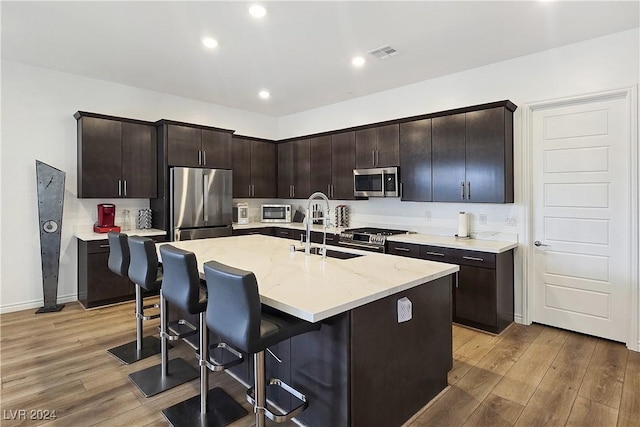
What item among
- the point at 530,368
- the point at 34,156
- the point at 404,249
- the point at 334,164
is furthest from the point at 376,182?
the point at 34,156

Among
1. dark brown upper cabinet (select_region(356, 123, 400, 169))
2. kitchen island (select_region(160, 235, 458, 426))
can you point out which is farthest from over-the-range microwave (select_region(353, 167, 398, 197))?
kitchen island (select_region(160, 235, 458, 426))

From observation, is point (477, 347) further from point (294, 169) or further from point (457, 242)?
point (294, 169)

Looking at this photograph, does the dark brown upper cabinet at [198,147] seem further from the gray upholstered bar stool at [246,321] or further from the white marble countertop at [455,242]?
the gray upholstered bar stool at [246,321]

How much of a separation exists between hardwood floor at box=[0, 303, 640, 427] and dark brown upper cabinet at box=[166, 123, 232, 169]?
2.35 m

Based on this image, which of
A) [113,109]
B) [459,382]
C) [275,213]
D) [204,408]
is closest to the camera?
[204,408]

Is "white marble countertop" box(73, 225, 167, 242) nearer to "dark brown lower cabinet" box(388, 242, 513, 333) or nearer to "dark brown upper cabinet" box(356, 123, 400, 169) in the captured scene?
"dark brown upper cabinet" box(356, 123, 400, 169)

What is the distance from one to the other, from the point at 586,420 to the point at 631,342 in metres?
1.56

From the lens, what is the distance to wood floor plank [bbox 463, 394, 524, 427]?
2.14 metres

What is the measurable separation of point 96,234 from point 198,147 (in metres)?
1.74

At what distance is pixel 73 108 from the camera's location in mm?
4438

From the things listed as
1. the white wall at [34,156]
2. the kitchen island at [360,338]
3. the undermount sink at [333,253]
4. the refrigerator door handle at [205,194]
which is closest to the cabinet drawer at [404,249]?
the undermount sink at [333,253]

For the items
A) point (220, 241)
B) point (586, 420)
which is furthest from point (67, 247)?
point (586, 420)

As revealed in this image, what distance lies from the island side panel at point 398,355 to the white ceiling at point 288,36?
2.32m

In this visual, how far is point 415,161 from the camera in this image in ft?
14.4
